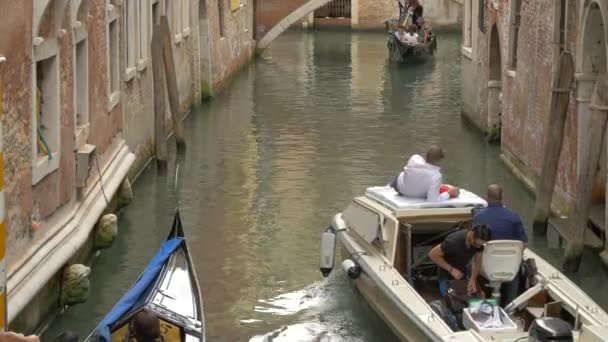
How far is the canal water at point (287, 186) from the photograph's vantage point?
8.34m

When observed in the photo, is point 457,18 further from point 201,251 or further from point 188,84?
point 201,251

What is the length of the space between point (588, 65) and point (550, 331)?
4.41 metres

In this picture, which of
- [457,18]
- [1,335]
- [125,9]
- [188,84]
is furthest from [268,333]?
[457,18]

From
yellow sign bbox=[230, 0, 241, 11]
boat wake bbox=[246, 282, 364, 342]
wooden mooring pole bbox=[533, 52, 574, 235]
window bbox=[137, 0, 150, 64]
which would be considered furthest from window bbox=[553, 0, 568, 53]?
yellow sign bbox=[230, 0, 241, 11]

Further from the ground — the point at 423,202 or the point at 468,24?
the point at 468,24

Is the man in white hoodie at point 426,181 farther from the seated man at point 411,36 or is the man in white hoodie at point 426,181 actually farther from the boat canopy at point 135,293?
the seated man at point 411,36

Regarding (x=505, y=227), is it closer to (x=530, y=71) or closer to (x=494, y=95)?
(x=530, y=71)

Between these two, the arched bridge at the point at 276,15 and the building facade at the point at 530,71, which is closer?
the building facade at the point at 530,71

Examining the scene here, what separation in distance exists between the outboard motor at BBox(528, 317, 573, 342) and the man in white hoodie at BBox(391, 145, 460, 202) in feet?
7.26

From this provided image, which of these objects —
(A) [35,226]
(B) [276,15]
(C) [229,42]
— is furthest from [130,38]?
(B) [276,15]

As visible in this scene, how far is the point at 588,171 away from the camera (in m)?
8.61

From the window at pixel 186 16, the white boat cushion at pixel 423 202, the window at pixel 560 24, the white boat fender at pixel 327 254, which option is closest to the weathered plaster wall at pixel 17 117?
the white boat fender at pixel 327 254

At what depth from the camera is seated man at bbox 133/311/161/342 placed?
220 inches

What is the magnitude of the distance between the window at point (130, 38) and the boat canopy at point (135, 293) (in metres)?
4.44
